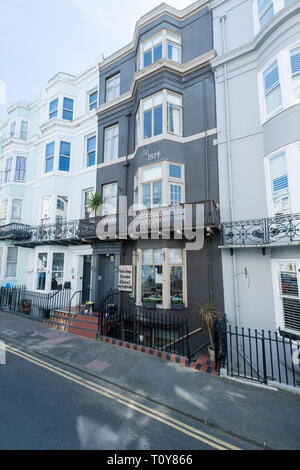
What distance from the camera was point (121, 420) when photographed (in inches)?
167

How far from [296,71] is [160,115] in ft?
17.5

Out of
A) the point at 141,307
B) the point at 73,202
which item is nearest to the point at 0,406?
the point at 141,307

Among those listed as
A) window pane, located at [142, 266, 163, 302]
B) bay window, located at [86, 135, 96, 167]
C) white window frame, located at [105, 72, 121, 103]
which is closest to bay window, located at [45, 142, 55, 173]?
bay window, located at [86, 135, 96, 167]

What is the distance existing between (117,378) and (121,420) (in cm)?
168

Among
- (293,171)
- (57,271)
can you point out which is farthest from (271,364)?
(57,271)

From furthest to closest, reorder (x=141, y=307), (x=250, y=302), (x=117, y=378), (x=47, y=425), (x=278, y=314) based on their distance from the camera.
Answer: (x=141, y=307) → (x=250, y=302) → (x=278, y=314) → (x=117, y=378) → (x=47, y=425)

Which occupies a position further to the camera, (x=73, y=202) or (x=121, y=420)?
(x=73, y=202)

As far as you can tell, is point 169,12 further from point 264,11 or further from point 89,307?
point 89,307

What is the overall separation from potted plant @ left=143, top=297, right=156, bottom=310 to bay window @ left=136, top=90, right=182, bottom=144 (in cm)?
745

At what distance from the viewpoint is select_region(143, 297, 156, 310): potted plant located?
8.87 metres

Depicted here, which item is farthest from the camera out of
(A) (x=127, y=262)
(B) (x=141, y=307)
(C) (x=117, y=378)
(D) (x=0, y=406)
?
(A) (x=127, y=262)

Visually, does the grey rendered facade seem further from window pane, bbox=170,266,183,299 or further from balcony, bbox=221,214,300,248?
balcony, bbox=221,214,300,248

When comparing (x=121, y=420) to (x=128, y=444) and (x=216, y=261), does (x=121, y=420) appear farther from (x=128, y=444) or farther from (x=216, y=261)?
(x=216, y=261)

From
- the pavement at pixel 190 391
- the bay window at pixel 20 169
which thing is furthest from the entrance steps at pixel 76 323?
the bay window at pixel 20 169
